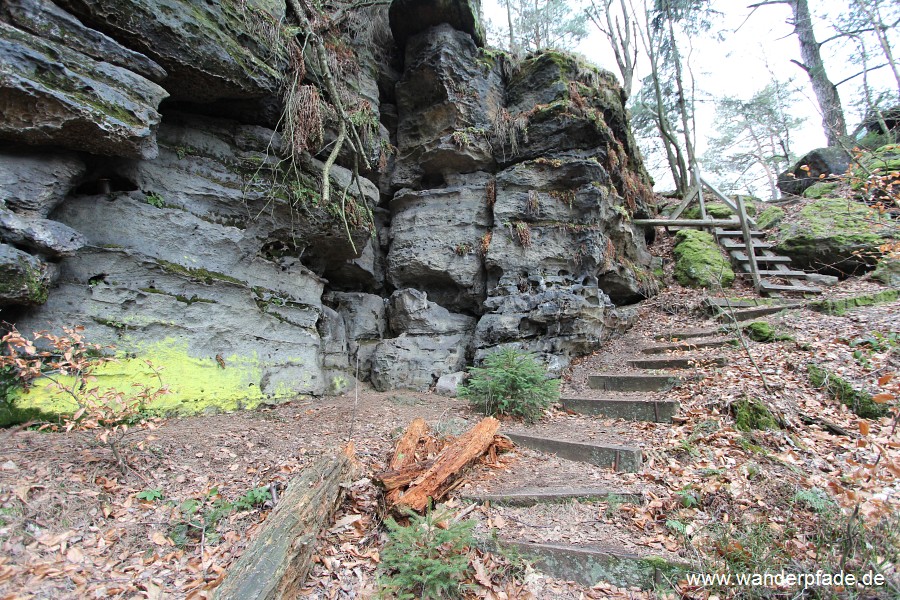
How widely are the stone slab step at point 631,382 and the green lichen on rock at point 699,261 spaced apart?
415 centimetres

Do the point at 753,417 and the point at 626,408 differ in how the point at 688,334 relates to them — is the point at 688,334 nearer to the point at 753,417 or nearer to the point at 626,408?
the point at 626,408

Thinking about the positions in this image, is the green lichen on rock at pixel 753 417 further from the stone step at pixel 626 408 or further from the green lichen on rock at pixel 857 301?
the green lichen on rock at pixel 857 301

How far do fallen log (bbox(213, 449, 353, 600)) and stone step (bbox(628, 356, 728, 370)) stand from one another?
4.95 m

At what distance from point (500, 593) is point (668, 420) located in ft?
9.87

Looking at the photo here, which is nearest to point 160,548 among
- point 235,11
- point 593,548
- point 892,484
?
point 593,548

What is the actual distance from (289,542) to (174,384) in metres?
3.42

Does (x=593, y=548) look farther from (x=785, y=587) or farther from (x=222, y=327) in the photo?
(x=222, y=327)

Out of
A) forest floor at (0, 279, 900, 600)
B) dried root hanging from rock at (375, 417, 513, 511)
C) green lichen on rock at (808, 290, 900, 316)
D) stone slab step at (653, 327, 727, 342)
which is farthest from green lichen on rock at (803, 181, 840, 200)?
dried root hanging from rock at (375, 417, 513, 511)

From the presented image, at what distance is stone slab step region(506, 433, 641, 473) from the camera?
149 inches

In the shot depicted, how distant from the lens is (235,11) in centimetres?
557

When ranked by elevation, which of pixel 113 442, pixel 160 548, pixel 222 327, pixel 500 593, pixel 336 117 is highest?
pixel 336 117

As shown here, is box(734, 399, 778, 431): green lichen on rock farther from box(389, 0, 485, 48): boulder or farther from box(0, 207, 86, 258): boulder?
box(389, 0, 485, 48): boulder

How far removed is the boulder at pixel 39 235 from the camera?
3.76 meters

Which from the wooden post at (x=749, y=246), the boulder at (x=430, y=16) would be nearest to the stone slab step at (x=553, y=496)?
the wooden post at (x=749, y=246)
